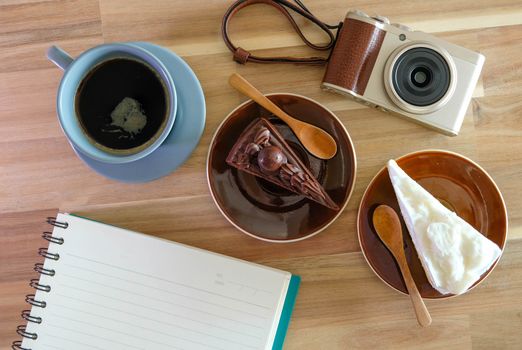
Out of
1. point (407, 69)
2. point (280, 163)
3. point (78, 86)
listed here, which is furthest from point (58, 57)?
point (407, 69)

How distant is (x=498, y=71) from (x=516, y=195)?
19cm

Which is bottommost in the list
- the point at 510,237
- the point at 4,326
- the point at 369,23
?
the point at 4,326

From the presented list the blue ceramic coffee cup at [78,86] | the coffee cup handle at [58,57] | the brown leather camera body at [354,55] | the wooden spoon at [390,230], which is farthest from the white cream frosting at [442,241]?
the coffee cup handle at [58,57]

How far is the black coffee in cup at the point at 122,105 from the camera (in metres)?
0.70

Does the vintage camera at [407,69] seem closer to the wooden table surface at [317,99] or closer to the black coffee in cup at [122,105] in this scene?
the wooden table surface at [317,99]

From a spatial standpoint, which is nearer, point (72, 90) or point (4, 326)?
point (72, 90)

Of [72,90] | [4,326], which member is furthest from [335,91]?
[4,326]

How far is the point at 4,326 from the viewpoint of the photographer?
0.83 m

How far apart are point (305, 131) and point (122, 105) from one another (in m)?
0.26

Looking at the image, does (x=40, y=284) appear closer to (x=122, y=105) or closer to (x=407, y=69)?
(x=122, y=105)

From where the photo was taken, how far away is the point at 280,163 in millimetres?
707

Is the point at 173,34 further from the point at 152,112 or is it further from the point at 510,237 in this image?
the point at 510,237

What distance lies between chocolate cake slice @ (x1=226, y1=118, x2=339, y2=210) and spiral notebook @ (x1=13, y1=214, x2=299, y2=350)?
13 centimetres

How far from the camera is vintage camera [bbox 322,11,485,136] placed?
0.73 meters
